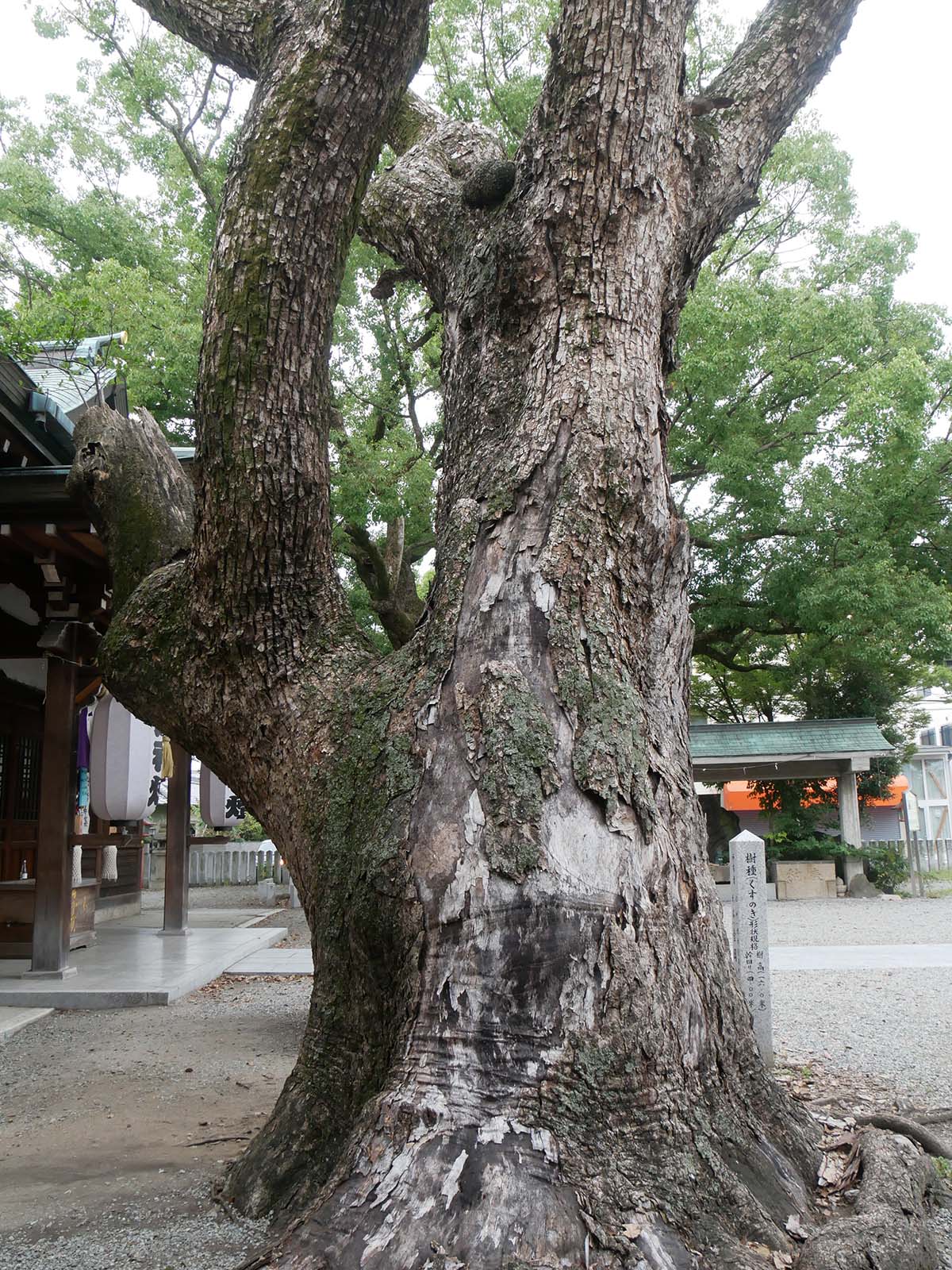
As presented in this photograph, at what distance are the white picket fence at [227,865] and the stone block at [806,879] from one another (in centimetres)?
1048

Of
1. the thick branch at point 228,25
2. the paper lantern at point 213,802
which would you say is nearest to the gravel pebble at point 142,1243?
the thick branch at point 228,25

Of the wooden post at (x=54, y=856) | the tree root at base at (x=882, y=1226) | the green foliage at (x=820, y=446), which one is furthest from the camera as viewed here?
the green foliage at (x=820, y=446)

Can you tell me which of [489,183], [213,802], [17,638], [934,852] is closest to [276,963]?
[213,802]

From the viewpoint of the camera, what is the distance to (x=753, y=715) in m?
23.2

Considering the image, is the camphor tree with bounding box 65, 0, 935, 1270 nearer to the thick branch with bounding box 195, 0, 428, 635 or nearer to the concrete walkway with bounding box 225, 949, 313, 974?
the thick branch with bounding box 195, 0, 428, 635

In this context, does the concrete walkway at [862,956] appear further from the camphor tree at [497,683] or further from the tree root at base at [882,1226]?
the camphor tree at [497,683]

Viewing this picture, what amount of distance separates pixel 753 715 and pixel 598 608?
2171 cm

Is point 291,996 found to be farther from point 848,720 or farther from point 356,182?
point 848,720

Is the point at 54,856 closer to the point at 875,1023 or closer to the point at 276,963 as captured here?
the point at 276,963

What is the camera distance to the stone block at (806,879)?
52.1ft

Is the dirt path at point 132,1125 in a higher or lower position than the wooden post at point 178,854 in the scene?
lower

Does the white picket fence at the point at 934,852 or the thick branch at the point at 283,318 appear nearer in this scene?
the thick branch at the point at 283,318

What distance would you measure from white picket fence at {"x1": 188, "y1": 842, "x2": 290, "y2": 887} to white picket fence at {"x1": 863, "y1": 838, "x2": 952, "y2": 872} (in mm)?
12666

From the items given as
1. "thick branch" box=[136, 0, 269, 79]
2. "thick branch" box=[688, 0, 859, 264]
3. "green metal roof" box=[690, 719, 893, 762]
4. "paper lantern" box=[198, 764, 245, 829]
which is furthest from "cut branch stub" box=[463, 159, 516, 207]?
"green metal roof" box=[690, 719, 893, 762]
